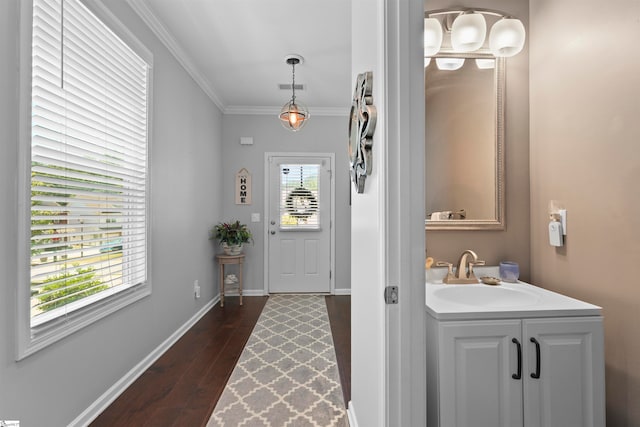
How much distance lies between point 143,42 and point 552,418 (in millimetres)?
3236

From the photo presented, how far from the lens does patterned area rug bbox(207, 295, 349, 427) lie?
5.89ft

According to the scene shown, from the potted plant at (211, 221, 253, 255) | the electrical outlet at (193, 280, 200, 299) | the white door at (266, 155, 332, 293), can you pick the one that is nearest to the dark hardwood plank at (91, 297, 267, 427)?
the electrical outlet at (193, 280, 200, 299)

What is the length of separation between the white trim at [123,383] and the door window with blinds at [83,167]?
1.67 ft

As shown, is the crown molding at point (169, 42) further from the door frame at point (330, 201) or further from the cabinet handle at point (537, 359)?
the cabinet handle at point (537, 359)

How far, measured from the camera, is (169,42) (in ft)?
9.00

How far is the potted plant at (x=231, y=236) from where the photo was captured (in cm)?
409

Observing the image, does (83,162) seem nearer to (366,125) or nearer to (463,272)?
(366,125)

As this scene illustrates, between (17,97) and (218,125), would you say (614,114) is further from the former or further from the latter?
(218,125)

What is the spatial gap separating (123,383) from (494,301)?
7.61ft

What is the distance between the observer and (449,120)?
6.16ft

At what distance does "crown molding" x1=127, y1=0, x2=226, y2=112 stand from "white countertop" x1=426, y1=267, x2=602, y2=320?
8.69ft

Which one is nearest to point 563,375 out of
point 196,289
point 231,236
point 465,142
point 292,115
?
point 465,142

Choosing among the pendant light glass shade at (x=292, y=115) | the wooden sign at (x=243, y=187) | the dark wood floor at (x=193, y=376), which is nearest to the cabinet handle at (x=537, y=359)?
the dark wood floor at (x=193, y=376)

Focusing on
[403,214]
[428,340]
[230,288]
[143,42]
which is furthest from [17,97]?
[230,288]
